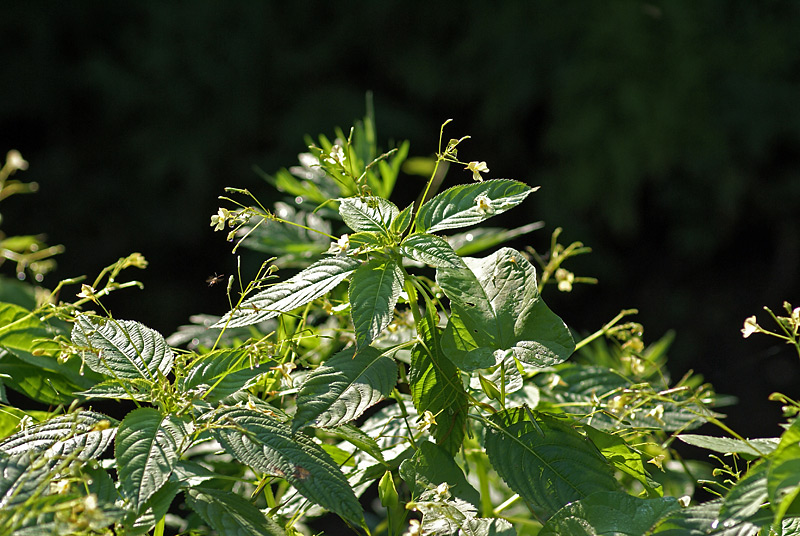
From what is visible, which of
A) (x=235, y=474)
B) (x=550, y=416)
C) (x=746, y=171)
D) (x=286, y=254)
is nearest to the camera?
(x=550, y=416)

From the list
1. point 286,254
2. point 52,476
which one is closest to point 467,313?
point 52,476

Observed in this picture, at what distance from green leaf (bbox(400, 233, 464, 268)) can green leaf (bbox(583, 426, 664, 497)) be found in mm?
156

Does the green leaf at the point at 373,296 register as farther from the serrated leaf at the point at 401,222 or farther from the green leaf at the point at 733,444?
the green leaf at the point at 733,444

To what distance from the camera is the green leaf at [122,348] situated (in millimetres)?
502

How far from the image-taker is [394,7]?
3.53 metres

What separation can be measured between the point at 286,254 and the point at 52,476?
0.44m

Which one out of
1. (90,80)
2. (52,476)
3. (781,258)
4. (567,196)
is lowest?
(781,258)

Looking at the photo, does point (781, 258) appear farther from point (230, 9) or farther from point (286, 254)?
point (286, 254)

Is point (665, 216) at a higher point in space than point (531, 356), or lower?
lower

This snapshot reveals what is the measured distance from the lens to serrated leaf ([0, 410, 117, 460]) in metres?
0.44

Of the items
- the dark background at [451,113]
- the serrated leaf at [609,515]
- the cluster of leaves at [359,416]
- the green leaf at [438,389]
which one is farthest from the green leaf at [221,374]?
the dark background at [451,113]

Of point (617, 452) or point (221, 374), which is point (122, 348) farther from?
point (617, 452)

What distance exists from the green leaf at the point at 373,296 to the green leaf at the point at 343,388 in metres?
0.03

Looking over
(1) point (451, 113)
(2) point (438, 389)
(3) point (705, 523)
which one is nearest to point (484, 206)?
(2) point (438, 389)
